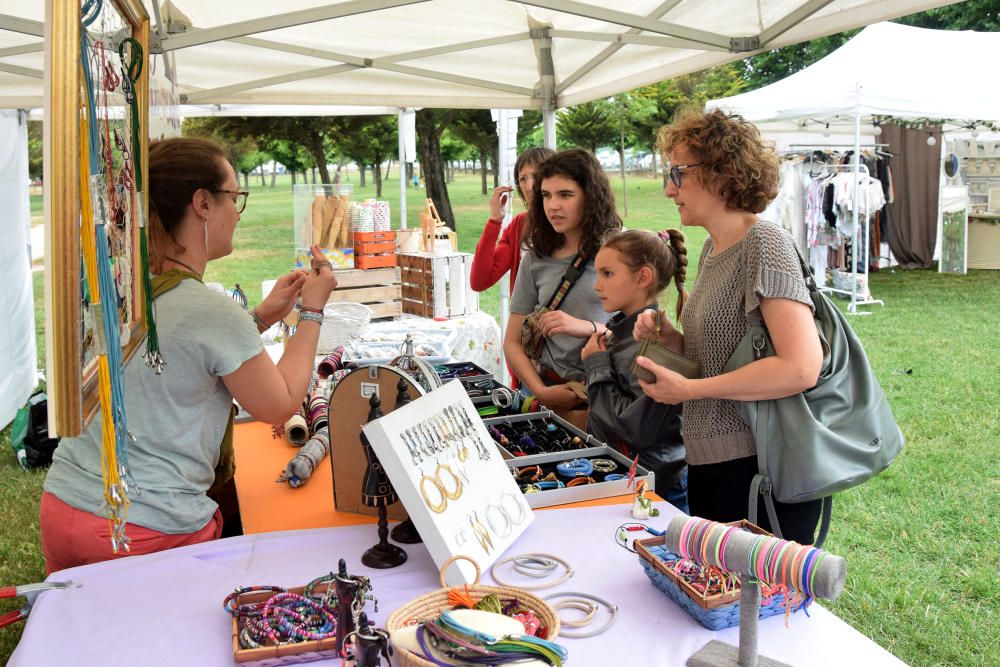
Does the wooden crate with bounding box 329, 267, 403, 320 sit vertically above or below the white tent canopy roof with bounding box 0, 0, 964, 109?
below

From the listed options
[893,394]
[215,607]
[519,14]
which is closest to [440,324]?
[519,14]

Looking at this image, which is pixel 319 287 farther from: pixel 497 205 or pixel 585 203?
pixel 497 205

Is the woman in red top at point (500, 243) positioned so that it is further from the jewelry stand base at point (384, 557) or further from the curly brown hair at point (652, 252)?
the jewelry stand base at point (384, 557)

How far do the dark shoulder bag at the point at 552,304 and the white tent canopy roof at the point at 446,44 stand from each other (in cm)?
95

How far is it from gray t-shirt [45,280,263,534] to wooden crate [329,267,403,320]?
3514 millimetres

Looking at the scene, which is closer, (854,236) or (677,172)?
(677,172)

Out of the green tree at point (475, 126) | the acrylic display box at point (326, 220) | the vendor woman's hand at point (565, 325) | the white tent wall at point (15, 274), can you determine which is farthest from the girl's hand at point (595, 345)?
the green tree at point (475, 126)

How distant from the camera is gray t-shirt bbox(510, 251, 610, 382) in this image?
9.01ft

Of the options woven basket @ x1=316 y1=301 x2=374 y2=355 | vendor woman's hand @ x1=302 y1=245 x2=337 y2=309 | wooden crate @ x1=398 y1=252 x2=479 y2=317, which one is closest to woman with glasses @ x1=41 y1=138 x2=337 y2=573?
vendor woman's hand @ x1=302 y1=245 x2=337 y2=309

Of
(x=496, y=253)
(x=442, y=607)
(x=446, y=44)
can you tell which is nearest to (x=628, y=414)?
(x=442, y=607)

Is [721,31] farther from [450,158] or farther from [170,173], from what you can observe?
[450,158]

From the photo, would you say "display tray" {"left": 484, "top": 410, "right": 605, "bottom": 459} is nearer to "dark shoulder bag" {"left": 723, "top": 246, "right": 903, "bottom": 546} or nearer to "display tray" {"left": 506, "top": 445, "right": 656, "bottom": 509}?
"display tray" {"left": 506, "top": 445, "right": 656, "bottom": 509}

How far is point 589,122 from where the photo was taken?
21562 mm

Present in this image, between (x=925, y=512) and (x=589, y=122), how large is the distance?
18.6 metres
